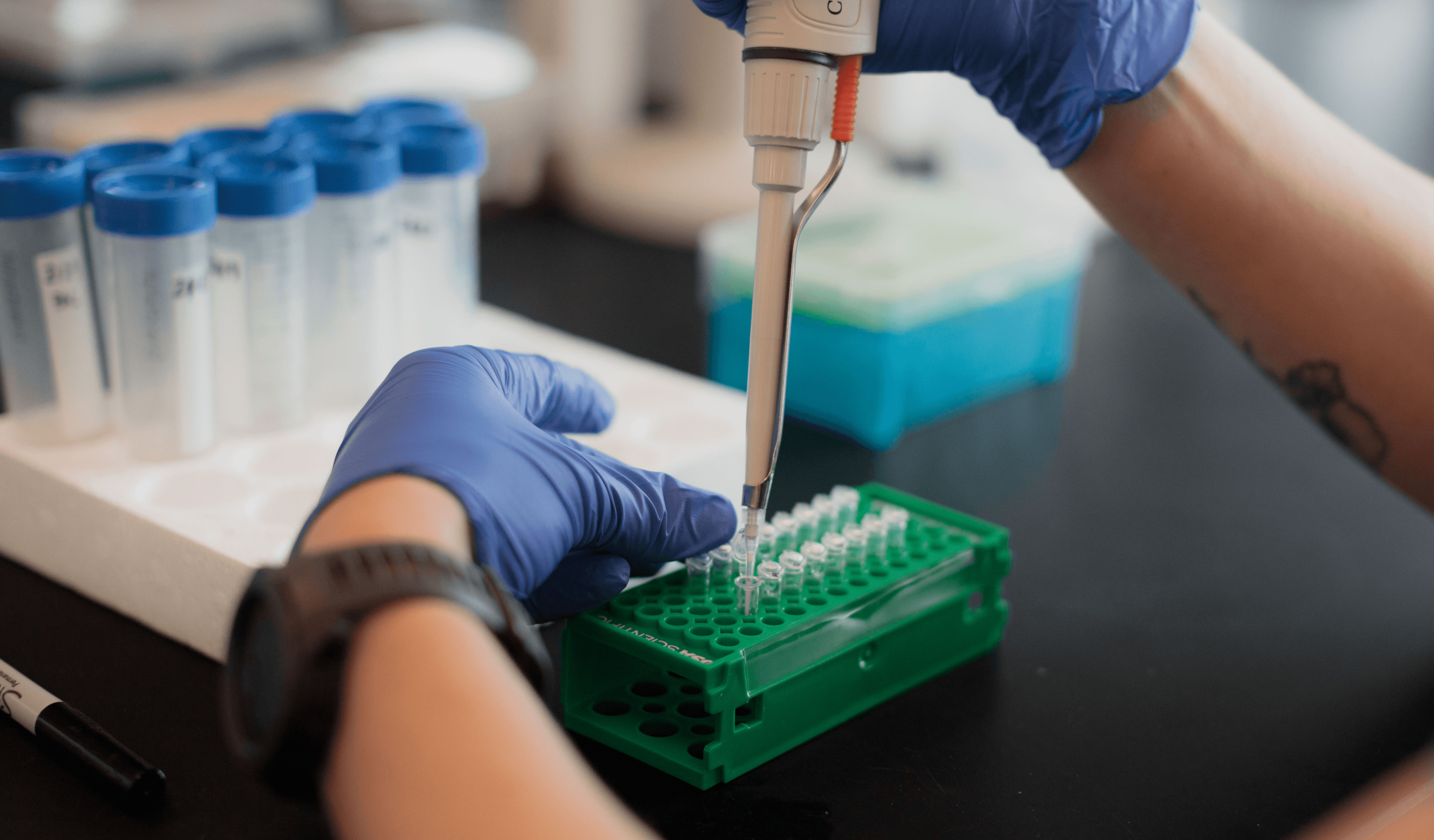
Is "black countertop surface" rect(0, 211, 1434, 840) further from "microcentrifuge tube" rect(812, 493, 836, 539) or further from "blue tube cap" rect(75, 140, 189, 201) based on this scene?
"blue tube cap" rect(75, 140, 189, 201)

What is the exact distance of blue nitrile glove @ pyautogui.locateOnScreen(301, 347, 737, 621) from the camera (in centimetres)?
68

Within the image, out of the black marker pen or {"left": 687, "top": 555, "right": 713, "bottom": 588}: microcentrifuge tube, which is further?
{"left": 687, "top": 555, "right": 713, "bottom": 588}: microcentrifuge tube

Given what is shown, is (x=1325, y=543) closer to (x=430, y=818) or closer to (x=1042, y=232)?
(x=1042, y=232)

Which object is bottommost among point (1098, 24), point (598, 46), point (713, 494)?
point (713, 494)

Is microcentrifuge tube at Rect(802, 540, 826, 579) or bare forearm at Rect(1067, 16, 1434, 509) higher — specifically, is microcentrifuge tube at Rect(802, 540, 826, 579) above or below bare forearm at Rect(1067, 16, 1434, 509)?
below

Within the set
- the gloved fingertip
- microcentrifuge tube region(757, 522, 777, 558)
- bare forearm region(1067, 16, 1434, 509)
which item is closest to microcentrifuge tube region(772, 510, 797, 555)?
microcentrifuge tube region(757, 522, 777, 558)

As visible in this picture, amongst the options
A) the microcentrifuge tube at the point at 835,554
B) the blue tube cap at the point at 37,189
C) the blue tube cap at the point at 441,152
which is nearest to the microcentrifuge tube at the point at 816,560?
the microcentrifuge tube at the point at 835,554

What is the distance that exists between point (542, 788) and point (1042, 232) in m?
1.16

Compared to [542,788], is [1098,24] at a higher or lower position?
higher

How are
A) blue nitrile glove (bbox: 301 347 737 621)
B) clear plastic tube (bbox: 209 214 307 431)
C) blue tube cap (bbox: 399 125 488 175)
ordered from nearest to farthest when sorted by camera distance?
1. blue nitrile glove (bbox: 301 347 737 621)
2. clear plastic tube (bbox: 209 214 307 431)
3. blue tube cap (bbox: 399 125 488 175)

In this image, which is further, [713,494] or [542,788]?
[713,494]

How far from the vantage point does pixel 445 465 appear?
0.68m

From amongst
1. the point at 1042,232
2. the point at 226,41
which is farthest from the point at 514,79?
the point at 1042,232

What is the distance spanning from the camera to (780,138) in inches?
29.5
